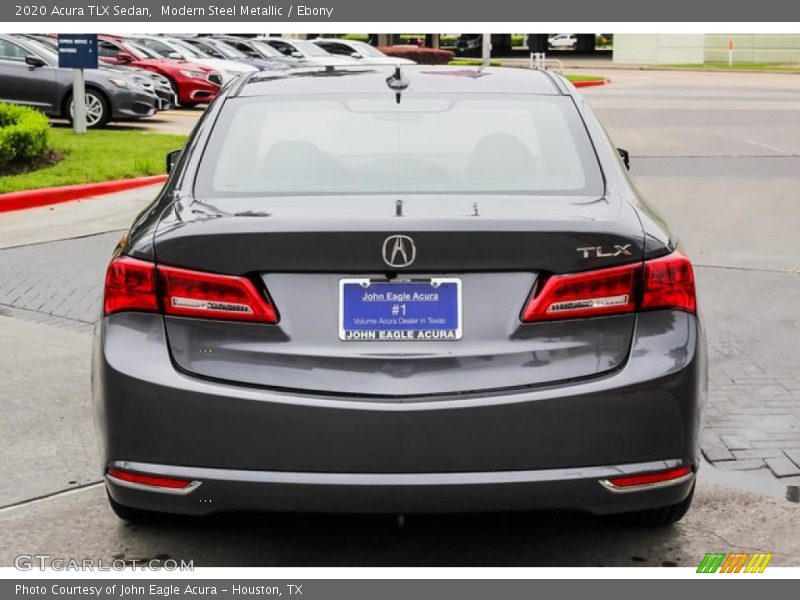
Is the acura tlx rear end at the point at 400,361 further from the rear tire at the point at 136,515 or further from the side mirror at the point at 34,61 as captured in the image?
the side mirror at the point at 34,61

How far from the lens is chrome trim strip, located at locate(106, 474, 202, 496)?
3906 mm

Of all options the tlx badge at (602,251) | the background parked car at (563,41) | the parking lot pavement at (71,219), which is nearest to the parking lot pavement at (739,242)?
the tlx badge at (602,251)

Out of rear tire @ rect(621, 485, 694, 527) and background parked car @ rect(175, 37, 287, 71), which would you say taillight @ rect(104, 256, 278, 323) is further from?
background parked car @ rect(175, 37, 287, 71)

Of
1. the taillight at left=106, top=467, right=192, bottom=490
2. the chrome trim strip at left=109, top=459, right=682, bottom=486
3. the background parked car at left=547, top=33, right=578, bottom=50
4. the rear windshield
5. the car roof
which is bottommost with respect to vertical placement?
the background parked car at left=547, top=33, right=578, bottom=50

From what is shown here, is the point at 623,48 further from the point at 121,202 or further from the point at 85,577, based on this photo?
the point at 85,577

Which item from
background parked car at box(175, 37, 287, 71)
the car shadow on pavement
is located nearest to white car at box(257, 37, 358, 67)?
background parked car at box(175, 37, 287, 71)

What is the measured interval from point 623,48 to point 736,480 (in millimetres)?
63306

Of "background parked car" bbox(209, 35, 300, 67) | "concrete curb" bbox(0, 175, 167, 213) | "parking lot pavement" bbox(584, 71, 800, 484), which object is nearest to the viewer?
"parking lot pavement" bbox(584, 71, 800, 484)

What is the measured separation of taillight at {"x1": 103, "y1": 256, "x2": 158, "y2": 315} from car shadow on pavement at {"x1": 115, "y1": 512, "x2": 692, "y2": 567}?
864mm

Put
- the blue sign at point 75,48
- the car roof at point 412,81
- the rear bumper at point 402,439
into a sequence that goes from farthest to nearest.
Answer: the blue sign at point 75,48
the car roof at point 412,81
the rear bumper at point 402,439

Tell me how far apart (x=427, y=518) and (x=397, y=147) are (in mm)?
1393

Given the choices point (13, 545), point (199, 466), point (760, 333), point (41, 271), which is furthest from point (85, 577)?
point (41, 271)

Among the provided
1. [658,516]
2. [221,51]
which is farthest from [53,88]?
[658,516]

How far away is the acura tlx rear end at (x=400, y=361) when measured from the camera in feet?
12.5
